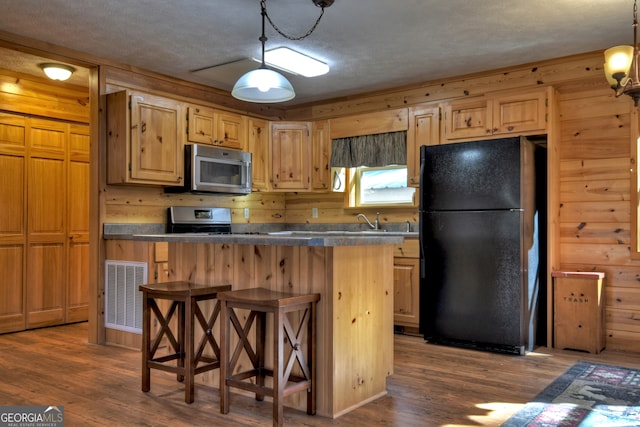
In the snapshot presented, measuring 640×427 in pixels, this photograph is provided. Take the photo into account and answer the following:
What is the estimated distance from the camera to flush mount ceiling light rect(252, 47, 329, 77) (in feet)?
13.5

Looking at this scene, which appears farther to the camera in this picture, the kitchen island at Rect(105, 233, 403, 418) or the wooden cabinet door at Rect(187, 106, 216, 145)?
the wooden cabinet door at Rect(187, 106, 216, 145)

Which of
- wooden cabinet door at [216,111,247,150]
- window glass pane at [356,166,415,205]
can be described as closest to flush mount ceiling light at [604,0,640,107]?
window glass pane at [356,166,415,205]

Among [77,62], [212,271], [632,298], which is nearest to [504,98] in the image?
[632,298]

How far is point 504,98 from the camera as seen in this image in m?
4.38

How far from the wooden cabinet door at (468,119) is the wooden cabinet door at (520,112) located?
0.25ft

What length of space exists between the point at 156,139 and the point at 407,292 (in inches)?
98.1

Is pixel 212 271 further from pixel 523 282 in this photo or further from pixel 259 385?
pixel 523 282

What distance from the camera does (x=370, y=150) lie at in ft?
17.0

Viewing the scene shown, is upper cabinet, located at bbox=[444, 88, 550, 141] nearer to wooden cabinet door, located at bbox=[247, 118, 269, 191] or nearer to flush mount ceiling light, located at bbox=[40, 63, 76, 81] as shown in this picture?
wooden cabinet door, located at bbox=[247, 118, 269, 191]

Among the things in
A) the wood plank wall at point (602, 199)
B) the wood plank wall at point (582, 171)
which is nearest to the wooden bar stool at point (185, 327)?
the wood plank wall at point (582, 171)

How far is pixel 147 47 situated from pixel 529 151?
303cm

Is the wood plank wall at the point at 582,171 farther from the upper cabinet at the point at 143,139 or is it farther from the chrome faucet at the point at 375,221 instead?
the chrome faucet at the point at 375,221

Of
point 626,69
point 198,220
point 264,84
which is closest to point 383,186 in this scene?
point 198,220

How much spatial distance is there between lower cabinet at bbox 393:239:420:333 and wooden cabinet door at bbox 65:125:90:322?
3.02m
